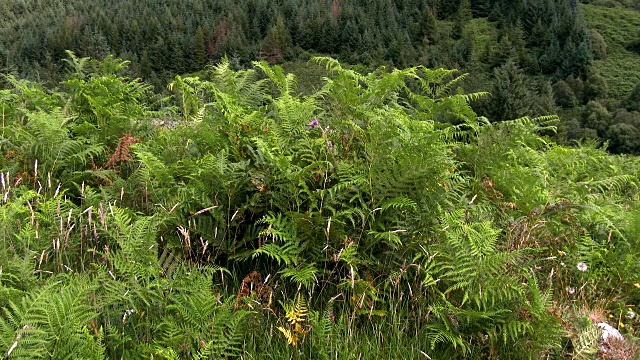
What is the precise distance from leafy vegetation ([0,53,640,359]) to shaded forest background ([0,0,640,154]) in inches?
3609

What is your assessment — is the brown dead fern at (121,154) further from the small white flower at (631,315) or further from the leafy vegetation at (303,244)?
the small white flower at (631,315)

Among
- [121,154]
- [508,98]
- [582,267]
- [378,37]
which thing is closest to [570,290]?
[582,267]

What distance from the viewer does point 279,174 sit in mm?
3045

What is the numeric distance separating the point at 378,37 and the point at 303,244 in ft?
445

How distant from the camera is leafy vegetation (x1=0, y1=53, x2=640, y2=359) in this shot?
7.40ft

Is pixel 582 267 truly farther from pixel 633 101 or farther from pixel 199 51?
pixel 199 51

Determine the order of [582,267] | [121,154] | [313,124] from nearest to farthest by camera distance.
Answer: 1. [582,267]
2. [313,124]
3. [121,154]

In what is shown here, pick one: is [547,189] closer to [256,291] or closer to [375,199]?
[375,199]

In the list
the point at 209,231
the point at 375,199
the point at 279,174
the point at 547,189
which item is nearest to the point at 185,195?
the point at 209,231

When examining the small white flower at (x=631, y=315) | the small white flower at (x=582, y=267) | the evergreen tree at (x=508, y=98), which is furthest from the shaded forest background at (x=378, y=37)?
the small white flower at (x=631, y=315)

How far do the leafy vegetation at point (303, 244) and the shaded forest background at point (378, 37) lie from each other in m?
91.7

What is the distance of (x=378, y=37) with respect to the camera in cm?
13112

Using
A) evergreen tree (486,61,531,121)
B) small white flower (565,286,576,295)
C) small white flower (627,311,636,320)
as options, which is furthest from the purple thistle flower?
evergreen tree (486,61,531,121)

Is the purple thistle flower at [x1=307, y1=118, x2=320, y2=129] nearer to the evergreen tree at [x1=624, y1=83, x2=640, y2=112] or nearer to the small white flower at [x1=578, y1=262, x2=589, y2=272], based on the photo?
the small white flower at [x1=578, y1=262, x2=589, y2=272]
